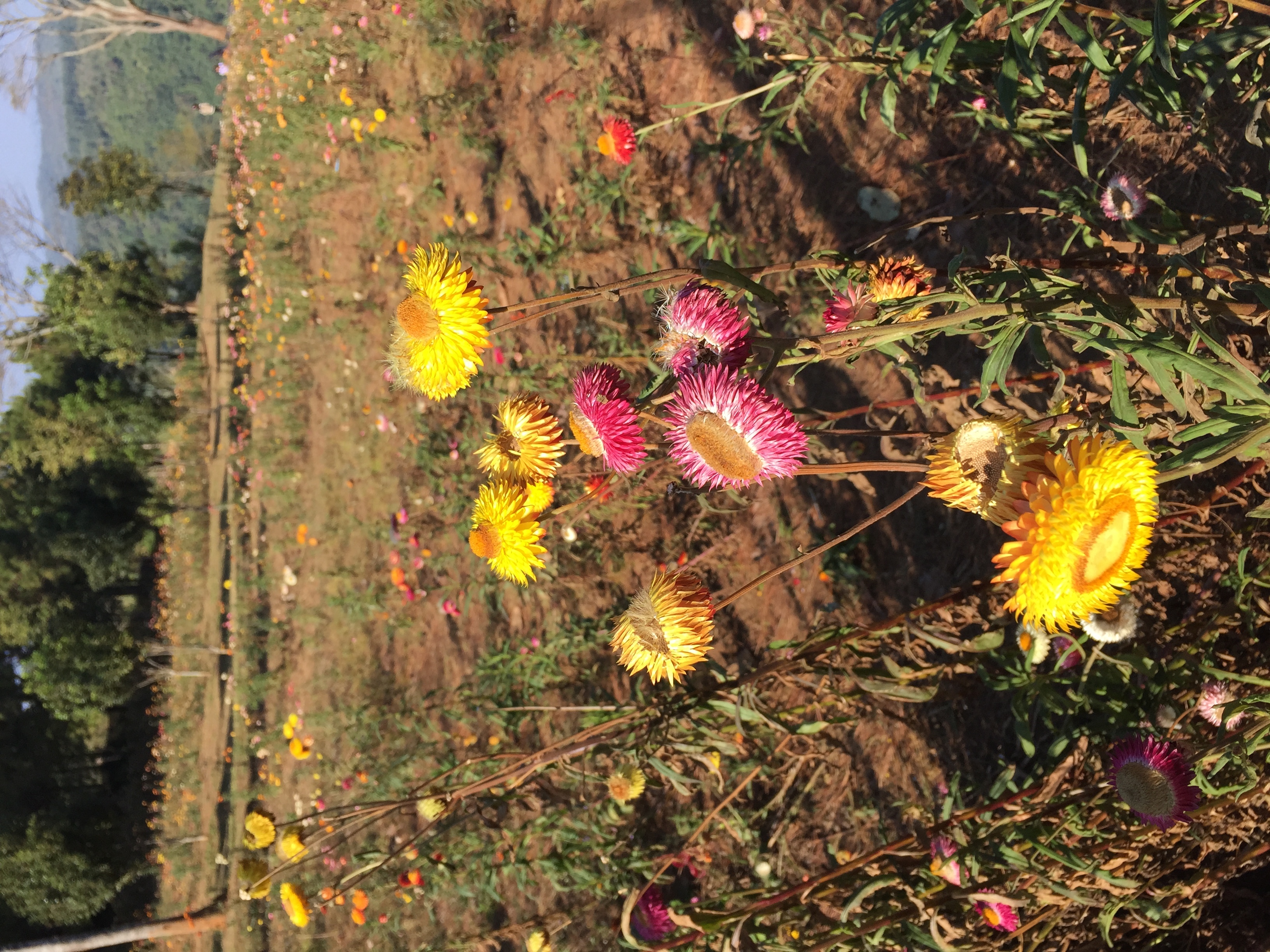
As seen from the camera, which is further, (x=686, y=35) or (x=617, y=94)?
(x=617, y=94)

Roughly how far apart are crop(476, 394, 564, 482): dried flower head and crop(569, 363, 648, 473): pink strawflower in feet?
0.45

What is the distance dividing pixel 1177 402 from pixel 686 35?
11.5ft

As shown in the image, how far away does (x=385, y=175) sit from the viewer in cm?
595

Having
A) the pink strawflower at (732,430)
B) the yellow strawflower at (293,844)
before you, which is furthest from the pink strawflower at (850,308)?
the yellow strawflower at (293,844)

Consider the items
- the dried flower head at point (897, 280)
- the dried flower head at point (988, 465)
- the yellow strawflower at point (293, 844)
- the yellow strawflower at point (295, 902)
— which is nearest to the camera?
the dried flower head at point (988, 465)

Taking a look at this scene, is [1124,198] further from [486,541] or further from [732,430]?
[486,541]

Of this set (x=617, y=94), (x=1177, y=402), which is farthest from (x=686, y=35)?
(x=1177, y=402)

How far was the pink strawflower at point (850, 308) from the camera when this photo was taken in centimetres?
146

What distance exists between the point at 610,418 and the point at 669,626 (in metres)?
0.39

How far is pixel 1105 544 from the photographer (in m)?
0.93

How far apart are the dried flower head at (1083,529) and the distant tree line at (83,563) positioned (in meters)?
10.1

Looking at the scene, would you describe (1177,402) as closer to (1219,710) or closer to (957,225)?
(1219,710)

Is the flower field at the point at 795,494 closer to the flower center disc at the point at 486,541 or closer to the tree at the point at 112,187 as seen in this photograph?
the flower center disc at the point at 486,541

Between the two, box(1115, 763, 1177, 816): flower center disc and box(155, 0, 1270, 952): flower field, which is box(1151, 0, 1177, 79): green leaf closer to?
box(155, 0, 1270, 952): flower field
